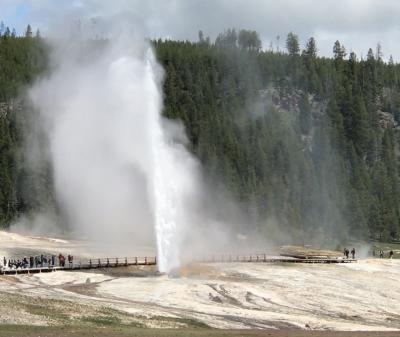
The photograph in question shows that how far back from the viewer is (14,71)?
529 feet

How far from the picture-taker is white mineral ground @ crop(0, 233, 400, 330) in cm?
3688

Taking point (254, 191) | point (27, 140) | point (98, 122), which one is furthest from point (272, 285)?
point (27, 140)

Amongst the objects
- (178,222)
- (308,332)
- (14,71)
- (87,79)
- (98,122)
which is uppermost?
(14,71)

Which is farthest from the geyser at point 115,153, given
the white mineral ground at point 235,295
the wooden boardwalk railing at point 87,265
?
the white mineral ground at point 235,295

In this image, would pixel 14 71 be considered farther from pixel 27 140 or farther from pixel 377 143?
pixel 377 143

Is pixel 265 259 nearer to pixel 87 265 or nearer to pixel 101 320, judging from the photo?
pixel 87 265

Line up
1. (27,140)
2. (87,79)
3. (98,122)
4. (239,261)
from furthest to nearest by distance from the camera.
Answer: (27,140) → (87,79) → (98,122) → (239,261)

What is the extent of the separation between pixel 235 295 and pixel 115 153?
46799 mm

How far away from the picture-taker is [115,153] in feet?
293

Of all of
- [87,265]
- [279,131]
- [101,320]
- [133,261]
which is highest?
[279,131]

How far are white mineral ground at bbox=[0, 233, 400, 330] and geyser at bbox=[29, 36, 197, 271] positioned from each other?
6.56 metres

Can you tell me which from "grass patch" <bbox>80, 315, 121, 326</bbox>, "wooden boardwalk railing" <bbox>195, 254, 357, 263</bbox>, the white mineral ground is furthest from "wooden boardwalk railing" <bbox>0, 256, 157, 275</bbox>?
"grass patch" <bbox>80, 315, 121, 326</bbox>

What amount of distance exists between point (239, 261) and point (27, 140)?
271 feet

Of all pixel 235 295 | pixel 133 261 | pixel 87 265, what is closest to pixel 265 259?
pixel 133 261
